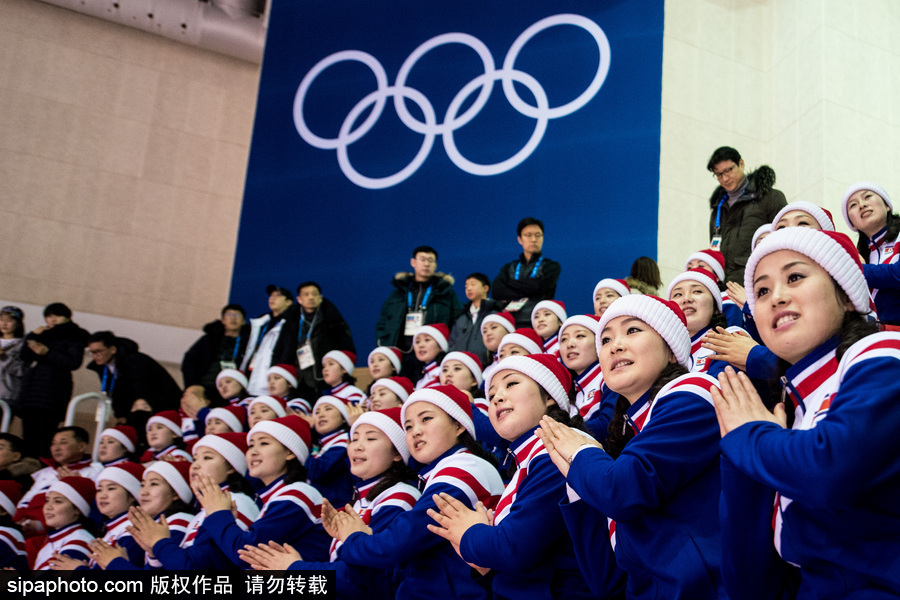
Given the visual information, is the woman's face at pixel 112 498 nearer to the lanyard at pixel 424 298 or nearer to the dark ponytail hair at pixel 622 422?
the lanyard at pixel 424 298

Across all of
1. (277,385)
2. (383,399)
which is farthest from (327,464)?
(277,385)

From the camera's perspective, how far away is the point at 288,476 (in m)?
5.03

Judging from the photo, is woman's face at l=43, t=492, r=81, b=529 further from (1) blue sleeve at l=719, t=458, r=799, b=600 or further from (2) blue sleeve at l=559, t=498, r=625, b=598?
(1) blue sleeve at l=719, t=458, r=799, b=600

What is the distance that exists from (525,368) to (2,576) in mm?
2895

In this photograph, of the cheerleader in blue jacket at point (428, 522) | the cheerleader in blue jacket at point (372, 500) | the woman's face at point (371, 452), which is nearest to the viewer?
the cheerleader in blue jacket at point (428, 522)

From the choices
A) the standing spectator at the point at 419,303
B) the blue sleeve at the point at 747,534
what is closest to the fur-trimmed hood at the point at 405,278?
the standing spectator at the point at 419,303

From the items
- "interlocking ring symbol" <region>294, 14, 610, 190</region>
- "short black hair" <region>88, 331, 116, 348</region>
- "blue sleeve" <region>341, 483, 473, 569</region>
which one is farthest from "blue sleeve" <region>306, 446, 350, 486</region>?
"interlocking ring symbol" <region>294, 14, 610, 190</region>

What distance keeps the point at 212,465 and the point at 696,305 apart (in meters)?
3.22

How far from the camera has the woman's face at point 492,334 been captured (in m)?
7.12

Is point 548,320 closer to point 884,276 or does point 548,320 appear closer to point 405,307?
point 405,307

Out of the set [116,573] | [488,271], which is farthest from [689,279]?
[488,271]

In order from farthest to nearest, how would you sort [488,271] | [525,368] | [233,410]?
[488,271], [233,410], [525,368]

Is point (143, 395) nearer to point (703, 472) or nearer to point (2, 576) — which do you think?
point (2, 576)

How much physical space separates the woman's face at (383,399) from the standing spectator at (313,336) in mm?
2114
